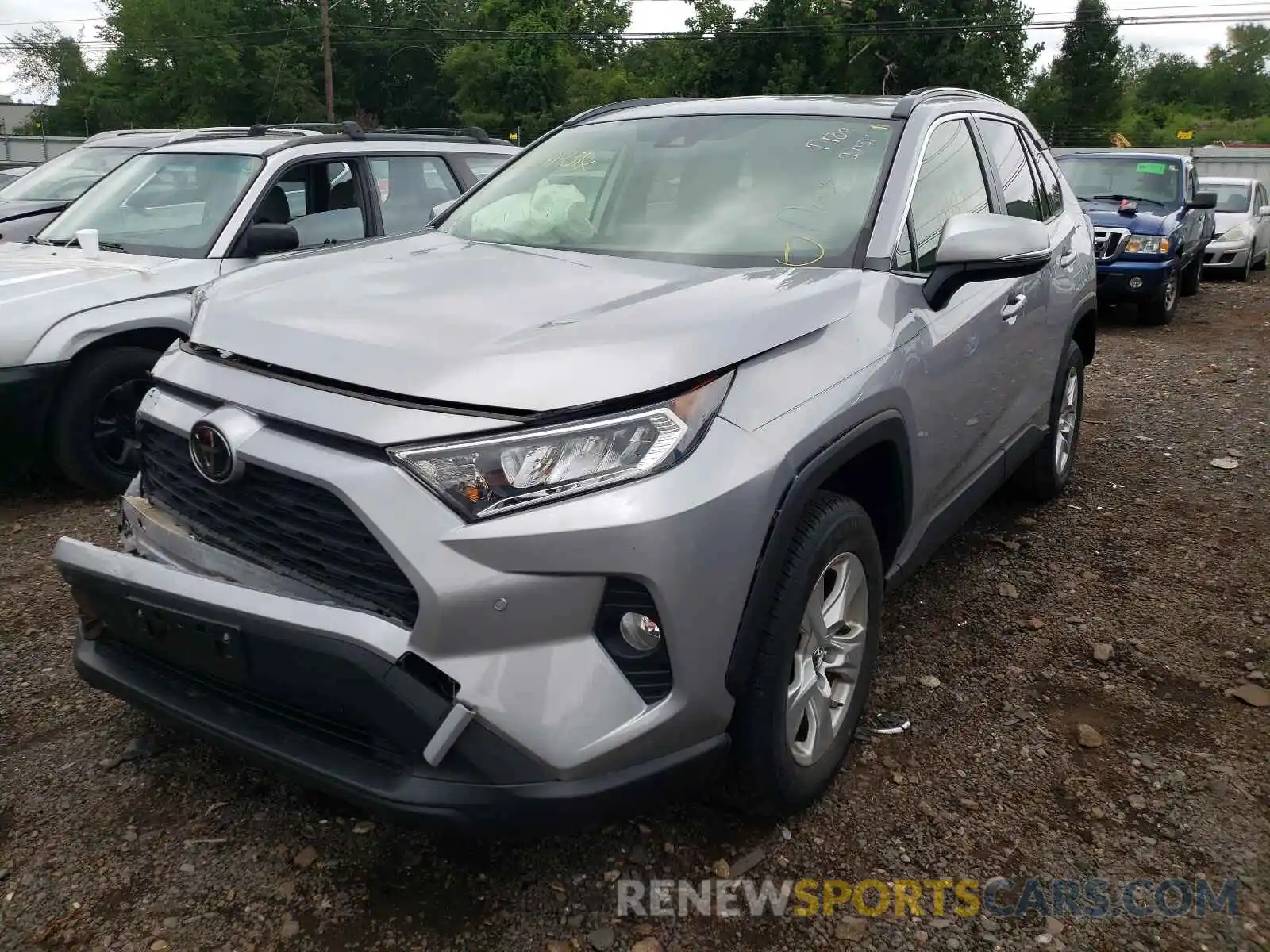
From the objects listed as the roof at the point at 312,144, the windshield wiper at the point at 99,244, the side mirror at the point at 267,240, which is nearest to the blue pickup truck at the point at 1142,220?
the roof at the point at 312,144

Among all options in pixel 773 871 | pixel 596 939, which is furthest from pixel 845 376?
pixel 596 939

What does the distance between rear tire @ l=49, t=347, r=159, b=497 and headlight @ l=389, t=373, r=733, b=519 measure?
343cm

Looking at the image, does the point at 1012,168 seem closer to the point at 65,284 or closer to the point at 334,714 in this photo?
the point at 334,714

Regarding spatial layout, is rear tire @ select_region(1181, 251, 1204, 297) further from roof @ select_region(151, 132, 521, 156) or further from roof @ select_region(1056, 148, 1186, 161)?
roof @ select_region(151, 132, 521, 156)

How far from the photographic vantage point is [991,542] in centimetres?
477

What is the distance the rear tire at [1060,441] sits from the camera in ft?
15.6

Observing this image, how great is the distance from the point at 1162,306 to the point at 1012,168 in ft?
25.0

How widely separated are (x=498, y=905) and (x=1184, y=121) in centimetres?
8437

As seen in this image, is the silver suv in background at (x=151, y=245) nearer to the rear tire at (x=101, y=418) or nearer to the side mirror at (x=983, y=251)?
the rear tire at (x=101, y=418)

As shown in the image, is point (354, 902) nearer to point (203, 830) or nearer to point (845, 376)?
point (203, 830)

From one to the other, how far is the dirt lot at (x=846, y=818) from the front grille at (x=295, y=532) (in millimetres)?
782

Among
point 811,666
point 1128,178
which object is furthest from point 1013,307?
point 1128,178

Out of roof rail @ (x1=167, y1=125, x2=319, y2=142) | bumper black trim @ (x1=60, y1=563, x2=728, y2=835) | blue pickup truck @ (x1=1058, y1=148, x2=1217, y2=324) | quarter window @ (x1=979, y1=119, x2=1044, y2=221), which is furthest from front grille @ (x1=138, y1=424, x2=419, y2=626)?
blue pickup truck @ (x1=1058, y1=148, x2=1217, y2=324)

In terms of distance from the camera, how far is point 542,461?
81.4 inches
